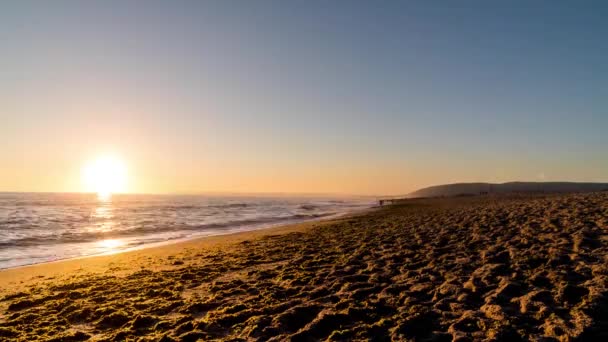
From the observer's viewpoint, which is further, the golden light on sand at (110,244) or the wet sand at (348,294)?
the golden light on sand at (110,244)

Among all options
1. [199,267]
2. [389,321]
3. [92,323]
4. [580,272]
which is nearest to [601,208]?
[580,272]

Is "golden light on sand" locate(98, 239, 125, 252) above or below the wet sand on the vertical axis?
below

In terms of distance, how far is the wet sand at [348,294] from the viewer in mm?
5238

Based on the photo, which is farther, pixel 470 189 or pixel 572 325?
pixel 470 189

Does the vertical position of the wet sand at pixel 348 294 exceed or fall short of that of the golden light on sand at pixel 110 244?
it exceeds it

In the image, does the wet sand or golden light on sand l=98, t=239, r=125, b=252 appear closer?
the wet sand

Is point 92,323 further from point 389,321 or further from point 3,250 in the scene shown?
point 3,250

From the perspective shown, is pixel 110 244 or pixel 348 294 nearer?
pixel 348 294

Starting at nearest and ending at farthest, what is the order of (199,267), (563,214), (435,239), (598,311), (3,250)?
(598,311) → (199,267) → (435,239) → (563,214) → (3,250)

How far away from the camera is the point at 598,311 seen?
5055mm

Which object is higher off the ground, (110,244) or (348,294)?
(348,294)

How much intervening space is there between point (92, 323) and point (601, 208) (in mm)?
18633

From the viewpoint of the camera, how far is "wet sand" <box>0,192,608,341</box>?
5.24m

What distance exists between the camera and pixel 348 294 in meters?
6.98
